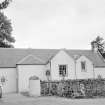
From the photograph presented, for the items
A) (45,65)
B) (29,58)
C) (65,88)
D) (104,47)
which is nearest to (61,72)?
(45,65)

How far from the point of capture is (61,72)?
36219mm

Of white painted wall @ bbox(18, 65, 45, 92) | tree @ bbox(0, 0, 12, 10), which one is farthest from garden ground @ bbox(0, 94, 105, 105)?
white painted wall @ bbox(18, 65, 45, 92)

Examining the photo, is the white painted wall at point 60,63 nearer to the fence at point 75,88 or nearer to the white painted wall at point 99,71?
the white painted wall at point 99,71

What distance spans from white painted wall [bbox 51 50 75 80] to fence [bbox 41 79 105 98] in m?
8.70

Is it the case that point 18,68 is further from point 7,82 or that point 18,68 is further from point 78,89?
point 78,89

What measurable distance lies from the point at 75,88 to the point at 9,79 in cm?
1373

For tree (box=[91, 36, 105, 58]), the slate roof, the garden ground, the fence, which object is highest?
tree (box=[91, 36, 105, 58])

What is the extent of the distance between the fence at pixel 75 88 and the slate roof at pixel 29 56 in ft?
31.5

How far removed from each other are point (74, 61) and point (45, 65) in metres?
4.41

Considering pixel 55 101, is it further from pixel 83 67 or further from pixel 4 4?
pixel 83 67

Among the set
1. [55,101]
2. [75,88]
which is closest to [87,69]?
[75,88]

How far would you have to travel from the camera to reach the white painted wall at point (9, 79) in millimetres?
35625

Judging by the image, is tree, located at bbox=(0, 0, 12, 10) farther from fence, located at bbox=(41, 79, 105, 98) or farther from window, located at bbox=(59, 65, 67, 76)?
window, located at bbox=(59, 65, 67, 76)

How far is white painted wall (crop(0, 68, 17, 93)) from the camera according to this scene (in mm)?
35625
